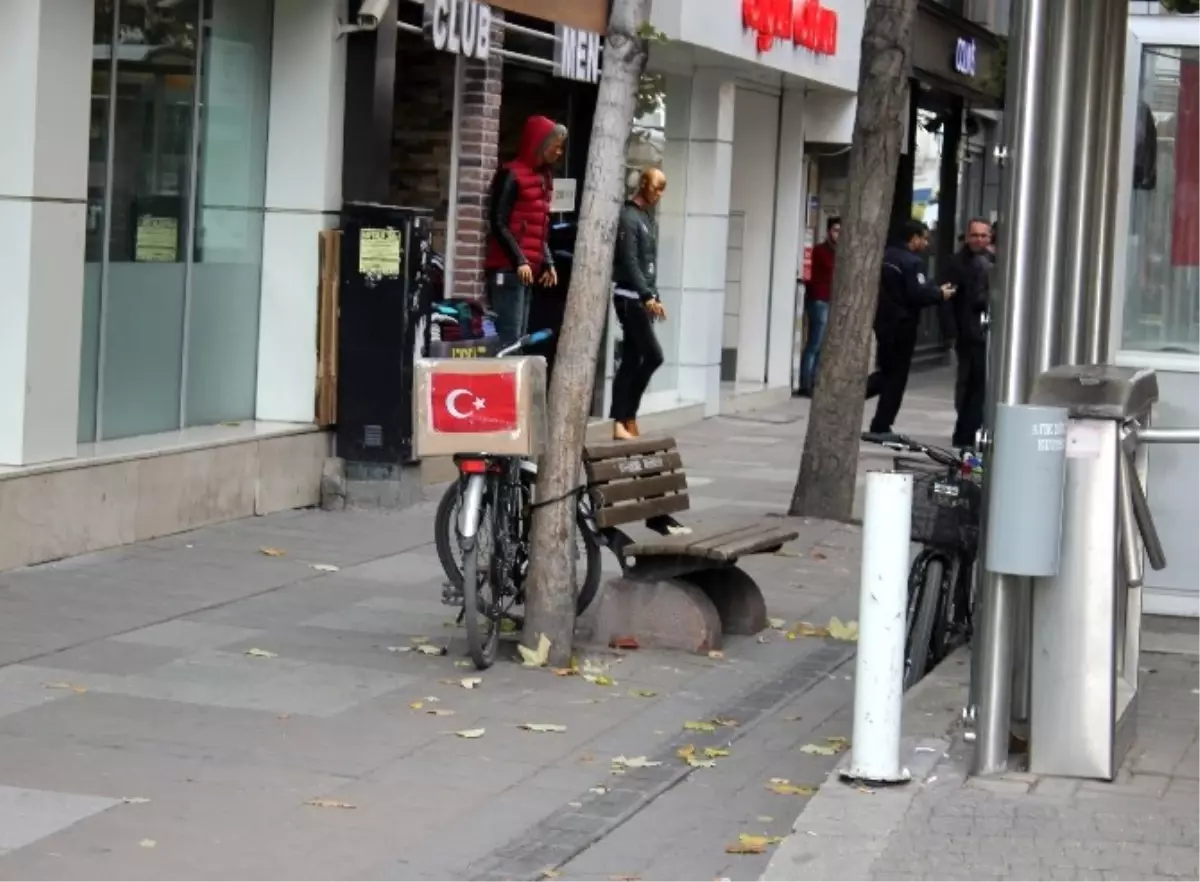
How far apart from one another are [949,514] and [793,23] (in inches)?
486

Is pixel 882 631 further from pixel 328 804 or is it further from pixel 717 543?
pixel 717 543

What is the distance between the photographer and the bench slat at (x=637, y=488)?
9320mm

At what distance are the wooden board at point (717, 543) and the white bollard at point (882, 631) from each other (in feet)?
8.27

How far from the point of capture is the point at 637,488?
9586mm

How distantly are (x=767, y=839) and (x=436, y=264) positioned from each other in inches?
289

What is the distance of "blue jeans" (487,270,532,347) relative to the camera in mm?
15312

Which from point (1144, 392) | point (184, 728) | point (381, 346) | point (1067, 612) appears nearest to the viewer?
point (1067, 612)

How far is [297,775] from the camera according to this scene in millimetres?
7016

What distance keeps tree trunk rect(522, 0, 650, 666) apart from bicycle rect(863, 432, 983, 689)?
1158 millimetres

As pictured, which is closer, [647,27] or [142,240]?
[647,27]

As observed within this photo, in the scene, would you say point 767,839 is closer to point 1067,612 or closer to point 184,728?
point 1067,612

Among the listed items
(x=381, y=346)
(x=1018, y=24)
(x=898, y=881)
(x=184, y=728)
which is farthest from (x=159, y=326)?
(x=898, y=881)

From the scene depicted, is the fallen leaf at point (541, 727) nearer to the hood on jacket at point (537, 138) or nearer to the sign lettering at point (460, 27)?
the sign lettering at point (460, 27)

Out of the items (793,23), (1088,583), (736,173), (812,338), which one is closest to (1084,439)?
(1088,583)
